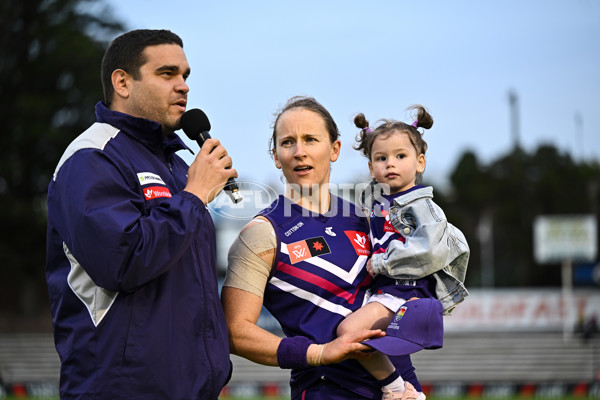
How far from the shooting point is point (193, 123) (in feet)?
9.87

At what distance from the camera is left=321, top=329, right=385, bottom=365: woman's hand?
284 centimetres

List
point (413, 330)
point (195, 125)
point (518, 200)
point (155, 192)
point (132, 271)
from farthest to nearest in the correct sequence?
1. point (518, 200)
2. point (195, 125)
3. point (413, 330)
4. point (155, 192)
5. point (132, 271)

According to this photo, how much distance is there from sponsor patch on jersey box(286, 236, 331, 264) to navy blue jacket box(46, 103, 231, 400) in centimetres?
44

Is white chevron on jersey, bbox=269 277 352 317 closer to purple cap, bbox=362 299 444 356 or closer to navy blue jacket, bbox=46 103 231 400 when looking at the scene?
purple cap, bbox=362 299 444 356

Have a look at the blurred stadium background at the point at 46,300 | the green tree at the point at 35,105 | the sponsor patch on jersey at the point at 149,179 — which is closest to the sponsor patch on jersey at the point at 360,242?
the sponsor patch on jersey at the point at 149,179

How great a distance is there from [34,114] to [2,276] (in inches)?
256

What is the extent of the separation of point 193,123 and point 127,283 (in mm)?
829

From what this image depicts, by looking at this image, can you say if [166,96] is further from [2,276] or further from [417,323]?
[2,276]

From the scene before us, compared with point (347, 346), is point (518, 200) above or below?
below

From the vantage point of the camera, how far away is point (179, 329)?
263 centimetres

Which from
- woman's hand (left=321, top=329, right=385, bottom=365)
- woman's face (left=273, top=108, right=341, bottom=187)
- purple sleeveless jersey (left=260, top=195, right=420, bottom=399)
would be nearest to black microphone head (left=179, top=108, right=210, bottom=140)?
woman's face (left=273, top=108, right=341, bottom=187)

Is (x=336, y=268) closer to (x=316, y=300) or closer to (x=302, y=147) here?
(x=316, y=300)

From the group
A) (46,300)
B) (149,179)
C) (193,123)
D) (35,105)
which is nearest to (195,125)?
(193,123)

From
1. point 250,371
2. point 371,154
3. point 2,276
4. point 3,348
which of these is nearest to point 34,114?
point 2,276
